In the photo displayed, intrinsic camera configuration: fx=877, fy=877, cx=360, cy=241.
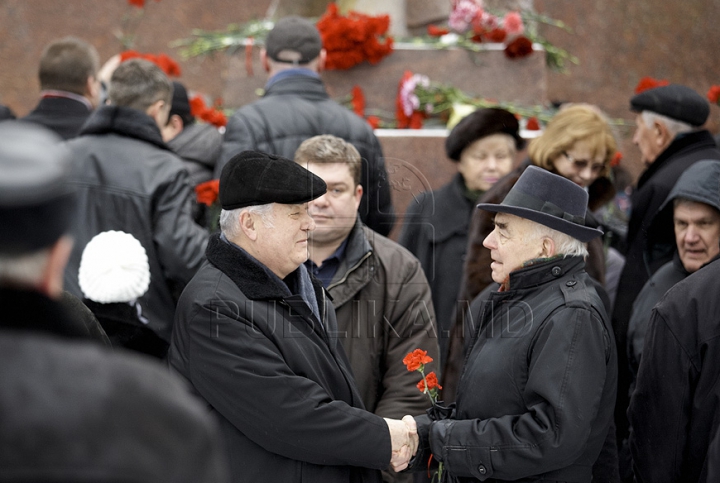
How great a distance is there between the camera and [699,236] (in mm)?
4000

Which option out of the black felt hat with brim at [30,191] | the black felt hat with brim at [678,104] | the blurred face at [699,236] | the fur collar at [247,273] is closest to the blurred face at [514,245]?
the fur collar at [247,273]

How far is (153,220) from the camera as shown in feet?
13.5

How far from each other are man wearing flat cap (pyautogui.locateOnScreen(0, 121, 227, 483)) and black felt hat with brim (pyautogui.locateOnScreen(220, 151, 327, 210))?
58.8 inches

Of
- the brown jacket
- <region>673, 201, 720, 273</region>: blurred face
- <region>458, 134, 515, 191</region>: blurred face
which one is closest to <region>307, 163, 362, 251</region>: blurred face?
the brown jacket

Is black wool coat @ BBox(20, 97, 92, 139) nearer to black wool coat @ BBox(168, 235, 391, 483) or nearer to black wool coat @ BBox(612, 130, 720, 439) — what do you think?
black wool coat @ BBox(168, 235, 391, 483)

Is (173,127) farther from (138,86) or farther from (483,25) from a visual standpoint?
(483,25)

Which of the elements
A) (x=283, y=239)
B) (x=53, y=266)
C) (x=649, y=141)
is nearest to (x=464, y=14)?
(x=649, y=141)

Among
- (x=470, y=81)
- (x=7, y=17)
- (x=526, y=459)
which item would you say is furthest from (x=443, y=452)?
(x=7, y=17)

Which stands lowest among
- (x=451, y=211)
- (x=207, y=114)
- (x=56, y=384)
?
(x=451, y=211)

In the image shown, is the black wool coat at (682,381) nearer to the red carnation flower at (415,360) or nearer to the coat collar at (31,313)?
the red carnation flower at (415,360)

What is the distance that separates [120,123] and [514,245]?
2.08m

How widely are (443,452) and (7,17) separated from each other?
25.1 ft

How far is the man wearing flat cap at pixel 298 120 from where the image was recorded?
4566mm

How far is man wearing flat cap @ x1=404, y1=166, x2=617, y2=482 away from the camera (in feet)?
8.97
